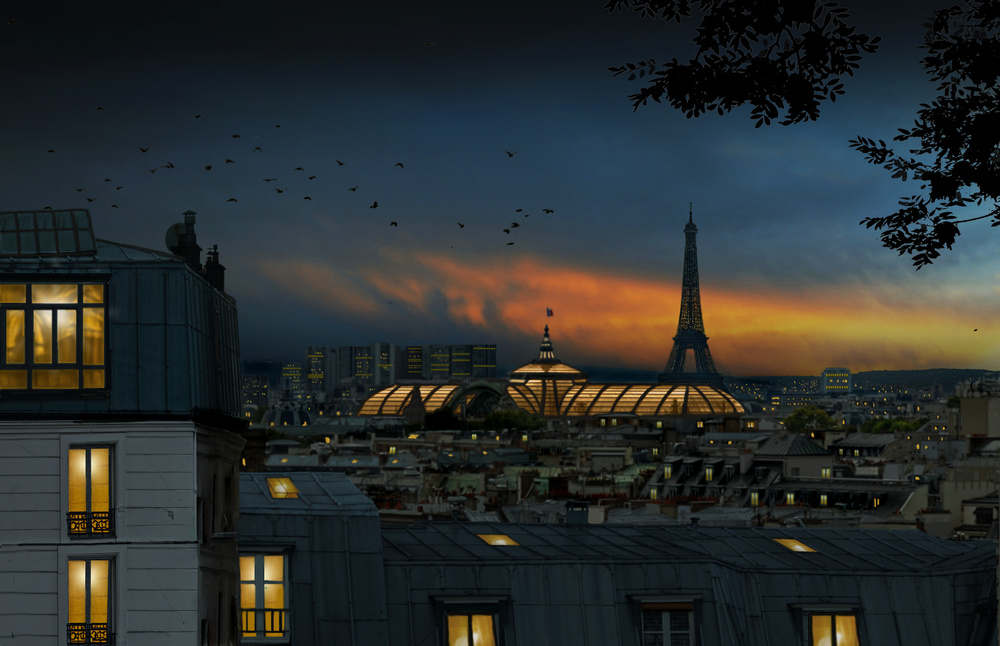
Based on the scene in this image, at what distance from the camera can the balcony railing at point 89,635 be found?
10.2 metres

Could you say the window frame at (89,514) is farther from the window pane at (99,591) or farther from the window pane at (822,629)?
the window pane at (822,629)

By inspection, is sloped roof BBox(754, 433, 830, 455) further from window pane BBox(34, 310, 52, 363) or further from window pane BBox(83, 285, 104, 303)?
window pane BBox(34, 310, 52, 363)

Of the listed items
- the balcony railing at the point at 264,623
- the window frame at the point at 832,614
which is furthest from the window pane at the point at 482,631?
the window frame at the point at 832,614

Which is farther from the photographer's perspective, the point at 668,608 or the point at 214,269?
the point at 668,608

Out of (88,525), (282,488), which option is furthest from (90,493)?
(282,488)

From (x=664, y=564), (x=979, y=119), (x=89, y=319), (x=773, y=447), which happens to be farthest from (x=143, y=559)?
(x=773, y=447)

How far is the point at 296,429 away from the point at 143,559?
5706 inches

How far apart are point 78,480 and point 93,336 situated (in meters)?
0.98

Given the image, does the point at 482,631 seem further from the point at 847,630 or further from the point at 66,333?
the point at 66,333

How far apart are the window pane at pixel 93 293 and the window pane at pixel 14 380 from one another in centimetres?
66

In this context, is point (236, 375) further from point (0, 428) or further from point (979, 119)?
point (979, 119)

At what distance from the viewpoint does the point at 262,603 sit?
1500 cm

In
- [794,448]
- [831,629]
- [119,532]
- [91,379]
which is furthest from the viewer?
[794,448]

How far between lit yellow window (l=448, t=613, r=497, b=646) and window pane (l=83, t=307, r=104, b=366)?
6.56 metres
